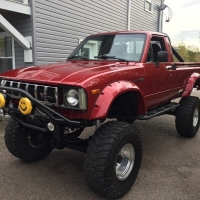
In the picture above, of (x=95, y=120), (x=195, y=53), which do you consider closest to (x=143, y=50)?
(x=95, y=120)

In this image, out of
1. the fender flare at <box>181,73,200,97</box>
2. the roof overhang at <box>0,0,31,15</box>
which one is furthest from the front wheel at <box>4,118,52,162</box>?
the roof overhang at <box>0,0,31,15</box>

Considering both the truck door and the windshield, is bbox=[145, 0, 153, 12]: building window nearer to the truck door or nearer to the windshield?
the truck door

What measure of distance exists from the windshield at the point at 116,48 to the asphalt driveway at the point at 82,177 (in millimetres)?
1651

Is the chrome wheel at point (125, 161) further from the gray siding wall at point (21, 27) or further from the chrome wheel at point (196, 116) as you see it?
the gray siding wall at point (21, 27)

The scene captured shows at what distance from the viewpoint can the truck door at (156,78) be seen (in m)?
3.60

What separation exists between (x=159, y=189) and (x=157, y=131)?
8.12ft

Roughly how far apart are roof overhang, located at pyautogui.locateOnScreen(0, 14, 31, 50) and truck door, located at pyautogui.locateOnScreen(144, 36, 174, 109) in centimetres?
397

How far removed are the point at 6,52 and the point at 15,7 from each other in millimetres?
1856

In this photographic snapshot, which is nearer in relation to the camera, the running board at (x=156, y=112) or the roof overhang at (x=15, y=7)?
the running board at (x=156, y=112)

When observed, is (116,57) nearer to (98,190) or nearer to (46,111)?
(46,111)

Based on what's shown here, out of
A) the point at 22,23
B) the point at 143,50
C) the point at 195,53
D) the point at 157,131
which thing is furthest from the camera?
the point at 195,53

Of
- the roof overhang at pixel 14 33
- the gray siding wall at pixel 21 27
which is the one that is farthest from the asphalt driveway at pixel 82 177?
the gray siding wall at pixel 21 27

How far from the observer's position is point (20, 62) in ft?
24.0

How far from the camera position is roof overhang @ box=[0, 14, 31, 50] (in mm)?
6078
